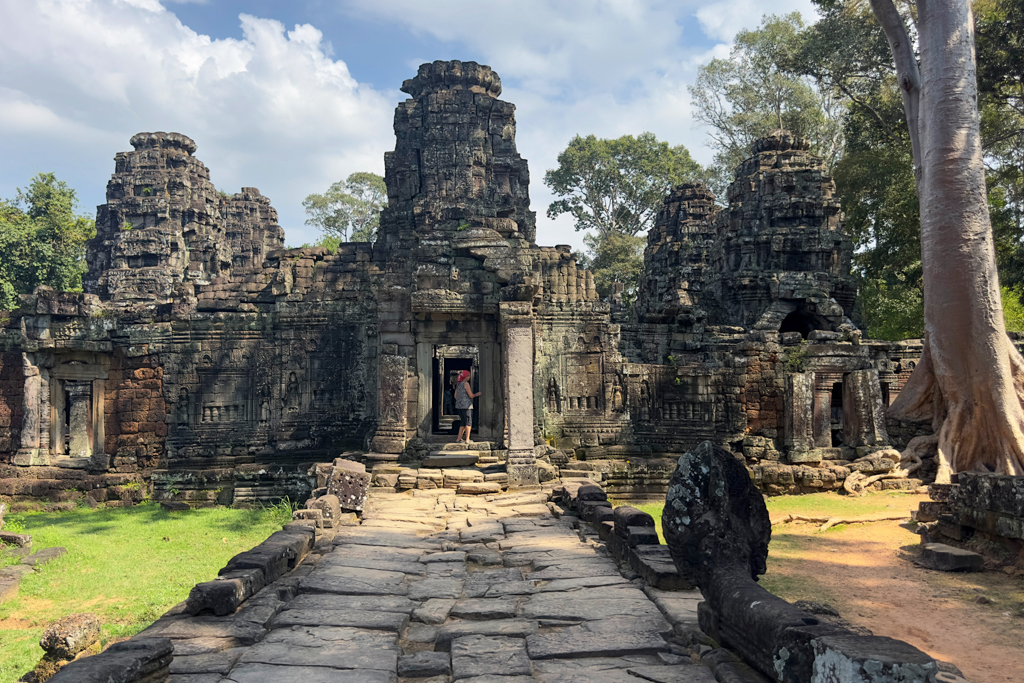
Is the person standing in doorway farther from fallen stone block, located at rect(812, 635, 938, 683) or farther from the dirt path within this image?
fallen stone block, located at rect(812, 635, 938, 683)

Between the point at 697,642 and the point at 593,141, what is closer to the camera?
the point at 697,642

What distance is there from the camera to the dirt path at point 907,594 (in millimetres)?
5090

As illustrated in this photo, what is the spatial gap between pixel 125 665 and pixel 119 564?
22.1ft

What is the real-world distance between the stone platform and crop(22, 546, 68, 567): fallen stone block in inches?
184

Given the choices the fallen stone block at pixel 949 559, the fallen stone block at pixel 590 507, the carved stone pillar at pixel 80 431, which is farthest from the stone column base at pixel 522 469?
the carved stone pillar at pixel 80 431

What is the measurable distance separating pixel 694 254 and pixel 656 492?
38.2 ft

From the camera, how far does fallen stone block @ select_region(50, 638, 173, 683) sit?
2832mm

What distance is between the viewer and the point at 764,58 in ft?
Answer: 103

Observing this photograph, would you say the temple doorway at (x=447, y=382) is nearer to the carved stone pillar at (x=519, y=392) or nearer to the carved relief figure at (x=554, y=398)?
the carved relief figure at (x=554, y=398)

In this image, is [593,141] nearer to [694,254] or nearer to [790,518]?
[694,254]

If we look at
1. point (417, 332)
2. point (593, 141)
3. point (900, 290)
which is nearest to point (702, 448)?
point (417, 332)

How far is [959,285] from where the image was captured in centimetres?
975

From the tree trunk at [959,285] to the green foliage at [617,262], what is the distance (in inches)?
844

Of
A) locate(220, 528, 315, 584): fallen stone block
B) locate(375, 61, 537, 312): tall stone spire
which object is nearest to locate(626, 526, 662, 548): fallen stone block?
locate(220, 528, 315, 584): fallen stone block
